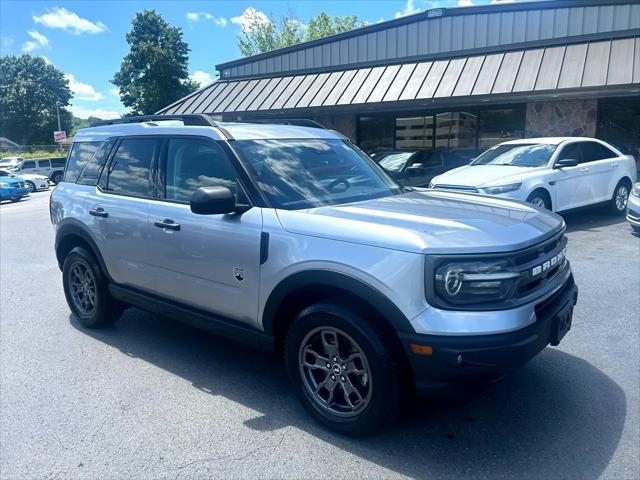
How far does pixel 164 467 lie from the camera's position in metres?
2.94

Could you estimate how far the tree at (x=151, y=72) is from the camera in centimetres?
5666

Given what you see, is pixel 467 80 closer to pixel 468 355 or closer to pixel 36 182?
pixel 468 355

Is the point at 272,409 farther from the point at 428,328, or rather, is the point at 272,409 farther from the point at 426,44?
the point at 426,44

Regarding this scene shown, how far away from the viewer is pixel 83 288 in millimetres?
5195

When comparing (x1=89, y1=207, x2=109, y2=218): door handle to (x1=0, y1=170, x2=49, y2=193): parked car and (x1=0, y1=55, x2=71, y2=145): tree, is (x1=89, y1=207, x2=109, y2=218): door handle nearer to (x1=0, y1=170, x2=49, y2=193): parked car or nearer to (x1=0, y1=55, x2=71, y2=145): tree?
(x1=0, y1=170, x2=49, y2=193): parked car

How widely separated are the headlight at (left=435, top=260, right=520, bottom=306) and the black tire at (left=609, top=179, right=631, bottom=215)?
30.3 ft

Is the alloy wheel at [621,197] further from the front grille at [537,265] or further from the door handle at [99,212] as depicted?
the door handle at [99,212]

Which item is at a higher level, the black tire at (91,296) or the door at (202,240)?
the door at (202,240)

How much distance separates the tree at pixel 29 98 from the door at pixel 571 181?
7830 cm

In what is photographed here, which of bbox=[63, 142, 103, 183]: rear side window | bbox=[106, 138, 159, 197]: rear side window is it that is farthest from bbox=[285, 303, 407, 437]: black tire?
bbox=[63, 142, 103, 183]: rear side window

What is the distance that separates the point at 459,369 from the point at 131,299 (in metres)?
3.02

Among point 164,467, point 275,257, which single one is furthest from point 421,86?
point 164,467

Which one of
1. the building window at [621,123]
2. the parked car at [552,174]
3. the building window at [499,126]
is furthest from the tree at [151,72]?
the parked car at [552,174]

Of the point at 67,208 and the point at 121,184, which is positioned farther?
the point at 67,208
